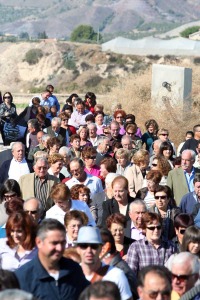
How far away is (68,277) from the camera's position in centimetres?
766

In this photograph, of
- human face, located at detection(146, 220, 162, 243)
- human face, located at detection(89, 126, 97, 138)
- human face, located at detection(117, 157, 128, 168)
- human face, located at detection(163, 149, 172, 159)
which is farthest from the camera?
human face, located at detection(89, 126, 97, 138)

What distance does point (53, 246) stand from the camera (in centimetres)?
763

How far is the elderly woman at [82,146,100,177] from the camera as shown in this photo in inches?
565

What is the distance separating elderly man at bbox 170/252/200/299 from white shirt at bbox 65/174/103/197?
17.3ft

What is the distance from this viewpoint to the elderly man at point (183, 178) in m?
14.0

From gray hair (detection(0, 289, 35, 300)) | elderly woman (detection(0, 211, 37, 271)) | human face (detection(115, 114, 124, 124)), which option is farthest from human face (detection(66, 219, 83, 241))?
human face (detection(115, 114, 124, 124))

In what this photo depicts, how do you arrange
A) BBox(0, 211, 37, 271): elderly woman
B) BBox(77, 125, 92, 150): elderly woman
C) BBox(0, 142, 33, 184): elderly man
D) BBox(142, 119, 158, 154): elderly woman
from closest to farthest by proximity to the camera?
BBox(0, 211, 37, 271): elderly woman, BBox(0, 142, 33, 184): elderly man, BBox(77, 125, 92, 150): elderly woman, BBox(142, 119, 158, 154): elderly woman

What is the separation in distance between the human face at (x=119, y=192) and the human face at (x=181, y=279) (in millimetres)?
4191

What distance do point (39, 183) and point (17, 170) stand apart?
1.46m

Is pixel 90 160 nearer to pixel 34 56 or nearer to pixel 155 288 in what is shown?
pixel 155 288

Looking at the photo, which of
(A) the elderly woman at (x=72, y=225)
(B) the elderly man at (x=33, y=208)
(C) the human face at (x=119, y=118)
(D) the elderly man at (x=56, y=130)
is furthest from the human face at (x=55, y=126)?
(A) the elderly woman at (x=72, y=225)

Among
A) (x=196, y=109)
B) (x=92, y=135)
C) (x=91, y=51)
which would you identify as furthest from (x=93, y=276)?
(x=91, y=51)

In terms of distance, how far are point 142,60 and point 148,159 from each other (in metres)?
65.6

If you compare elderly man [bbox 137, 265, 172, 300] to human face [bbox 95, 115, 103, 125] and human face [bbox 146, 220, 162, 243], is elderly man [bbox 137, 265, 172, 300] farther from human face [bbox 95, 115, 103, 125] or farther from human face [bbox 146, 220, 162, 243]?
human face [bbox 95, 115, 103, 125]
